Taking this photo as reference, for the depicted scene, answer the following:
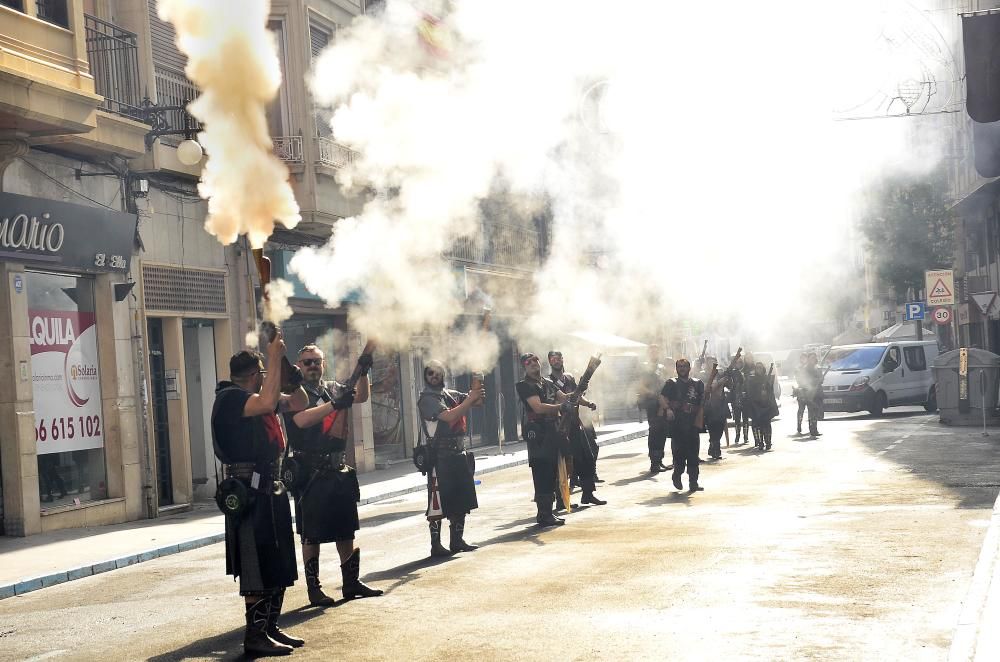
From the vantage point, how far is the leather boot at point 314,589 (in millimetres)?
8672

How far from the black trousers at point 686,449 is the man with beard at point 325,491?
737cm

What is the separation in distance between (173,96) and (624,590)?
13.2 metres

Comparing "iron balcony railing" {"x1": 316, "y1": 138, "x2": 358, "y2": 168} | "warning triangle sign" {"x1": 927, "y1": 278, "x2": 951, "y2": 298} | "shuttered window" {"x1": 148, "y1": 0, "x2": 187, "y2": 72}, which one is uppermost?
"shuttered window" {"x1": 148, "y1": 0, "x2": 187, "y2": 72}

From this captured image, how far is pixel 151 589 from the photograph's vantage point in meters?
10.5

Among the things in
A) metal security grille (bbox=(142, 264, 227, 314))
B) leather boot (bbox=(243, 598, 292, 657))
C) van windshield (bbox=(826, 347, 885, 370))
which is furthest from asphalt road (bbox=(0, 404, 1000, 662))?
van windshield (bbox=(826, 347, 885, 370))

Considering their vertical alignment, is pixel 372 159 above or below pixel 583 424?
above

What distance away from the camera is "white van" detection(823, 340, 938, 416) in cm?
3183

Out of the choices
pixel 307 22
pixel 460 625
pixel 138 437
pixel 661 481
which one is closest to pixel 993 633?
pixel 460 625

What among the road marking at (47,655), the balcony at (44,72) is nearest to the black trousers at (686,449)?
the balcony at (44,72)

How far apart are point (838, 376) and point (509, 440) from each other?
8.61 m

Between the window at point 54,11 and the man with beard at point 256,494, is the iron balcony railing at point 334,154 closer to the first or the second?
the window at point 54,11

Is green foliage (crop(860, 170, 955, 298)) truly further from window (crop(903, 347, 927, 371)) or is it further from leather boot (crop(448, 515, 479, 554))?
leather boot (crop(448, 515, 479, 554))

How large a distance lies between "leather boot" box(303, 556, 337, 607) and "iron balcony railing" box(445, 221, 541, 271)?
1950cm

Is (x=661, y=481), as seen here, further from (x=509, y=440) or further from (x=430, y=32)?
(x=509, y=440)
